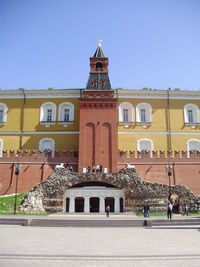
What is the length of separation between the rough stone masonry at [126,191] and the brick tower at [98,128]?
255 cm

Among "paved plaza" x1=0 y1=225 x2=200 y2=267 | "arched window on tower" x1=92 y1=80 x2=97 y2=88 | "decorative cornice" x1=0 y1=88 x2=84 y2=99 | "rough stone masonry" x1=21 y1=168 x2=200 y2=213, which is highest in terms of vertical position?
"arched window on tower" x1=92 y1=80 x2=97 y2=88

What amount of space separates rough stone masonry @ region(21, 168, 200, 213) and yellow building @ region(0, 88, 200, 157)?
8623 millimetres

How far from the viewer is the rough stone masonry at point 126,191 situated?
2708cm

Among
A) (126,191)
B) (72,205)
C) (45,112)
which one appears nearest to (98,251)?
(126,191)

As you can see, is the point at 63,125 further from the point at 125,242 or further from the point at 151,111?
the point at 125,242

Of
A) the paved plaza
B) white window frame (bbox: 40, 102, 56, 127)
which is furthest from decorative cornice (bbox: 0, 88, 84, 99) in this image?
the paved plaza

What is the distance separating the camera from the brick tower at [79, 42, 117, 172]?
31.2 m

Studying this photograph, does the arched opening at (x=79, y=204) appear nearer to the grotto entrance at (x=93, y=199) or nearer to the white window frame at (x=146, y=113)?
the grotto entrance at (x=93, y=199)

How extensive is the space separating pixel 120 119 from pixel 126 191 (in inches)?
494

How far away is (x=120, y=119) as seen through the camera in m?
38.0

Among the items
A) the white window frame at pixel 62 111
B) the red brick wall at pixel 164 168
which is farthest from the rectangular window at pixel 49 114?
the red brick wall at pixel 164 168

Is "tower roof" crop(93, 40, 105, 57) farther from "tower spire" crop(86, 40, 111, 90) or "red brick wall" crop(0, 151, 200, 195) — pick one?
"red brick wall" crop(0, 151, 200, 195)

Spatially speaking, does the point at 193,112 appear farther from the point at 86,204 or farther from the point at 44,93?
the point at 86,204

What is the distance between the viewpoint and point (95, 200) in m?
28.7
